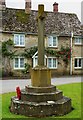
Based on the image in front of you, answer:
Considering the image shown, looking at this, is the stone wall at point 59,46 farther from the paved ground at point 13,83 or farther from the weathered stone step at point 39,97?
the weathered stone step at point 39,97

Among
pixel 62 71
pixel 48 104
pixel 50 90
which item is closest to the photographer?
pixel 48 104

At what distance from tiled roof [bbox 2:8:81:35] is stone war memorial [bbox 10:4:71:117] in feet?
75.7

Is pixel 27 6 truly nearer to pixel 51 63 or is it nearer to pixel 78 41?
pixel 78 41

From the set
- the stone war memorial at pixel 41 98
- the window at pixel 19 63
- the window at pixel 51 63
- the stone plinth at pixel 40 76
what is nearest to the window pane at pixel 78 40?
the window at pixel 51 63

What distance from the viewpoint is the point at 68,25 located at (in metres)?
41.2

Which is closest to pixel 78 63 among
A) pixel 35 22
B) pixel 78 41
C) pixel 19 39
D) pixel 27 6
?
pixel 78 41

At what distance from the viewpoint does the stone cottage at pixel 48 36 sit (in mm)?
36375

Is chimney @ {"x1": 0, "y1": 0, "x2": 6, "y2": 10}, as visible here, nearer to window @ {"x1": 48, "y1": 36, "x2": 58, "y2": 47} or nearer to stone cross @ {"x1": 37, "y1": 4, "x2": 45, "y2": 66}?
window @ {"x1": 48, "y1": 36, "x2": 58, "y2": 47}

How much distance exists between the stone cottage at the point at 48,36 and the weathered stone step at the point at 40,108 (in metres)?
23.3

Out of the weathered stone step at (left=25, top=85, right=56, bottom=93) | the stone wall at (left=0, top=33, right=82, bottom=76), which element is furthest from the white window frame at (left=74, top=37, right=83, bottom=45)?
the weathered stone step at (left=25, top=85, right=56, bottom=93)

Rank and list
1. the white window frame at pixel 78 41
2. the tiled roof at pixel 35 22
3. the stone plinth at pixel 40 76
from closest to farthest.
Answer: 1. the stone plinth at pixel 40 76
2. the tiled roof at pixel 35 22
3. the white window frame at pixel 78 41

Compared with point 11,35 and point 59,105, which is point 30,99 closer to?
point 59,105

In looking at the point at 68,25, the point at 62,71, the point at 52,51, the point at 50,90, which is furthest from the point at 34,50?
the point at 50,90

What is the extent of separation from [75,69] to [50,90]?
2673cm
